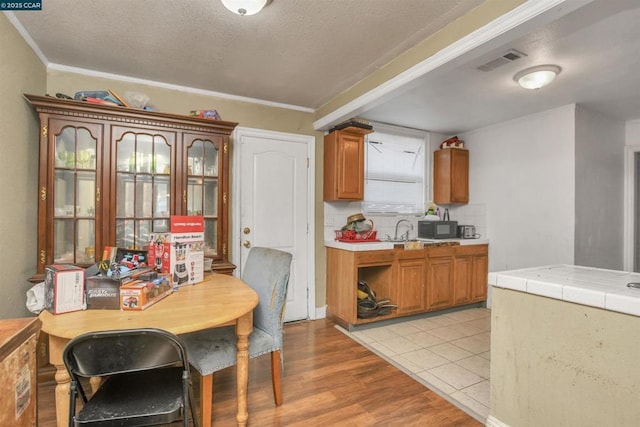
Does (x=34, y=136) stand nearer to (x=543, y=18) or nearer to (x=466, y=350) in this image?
(x=543, y=18)

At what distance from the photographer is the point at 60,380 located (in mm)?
1295

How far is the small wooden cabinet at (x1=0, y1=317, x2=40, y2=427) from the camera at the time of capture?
76cm

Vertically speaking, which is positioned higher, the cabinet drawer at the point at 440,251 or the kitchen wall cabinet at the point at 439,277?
the cabinet drawer at the point at 440,251

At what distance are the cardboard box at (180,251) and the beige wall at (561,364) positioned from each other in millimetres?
1826

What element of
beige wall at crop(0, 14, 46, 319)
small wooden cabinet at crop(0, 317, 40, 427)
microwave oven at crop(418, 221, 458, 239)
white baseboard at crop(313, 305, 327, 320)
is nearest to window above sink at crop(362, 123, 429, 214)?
microwave oven at crop(418, 221, 458, 239)

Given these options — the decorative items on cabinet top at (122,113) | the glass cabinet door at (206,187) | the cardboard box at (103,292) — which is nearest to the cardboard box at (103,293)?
the cardboard box at (103,292)

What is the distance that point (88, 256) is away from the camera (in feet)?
7.96

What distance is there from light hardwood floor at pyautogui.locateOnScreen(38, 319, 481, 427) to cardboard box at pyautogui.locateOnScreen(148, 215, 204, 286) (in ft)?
2.77

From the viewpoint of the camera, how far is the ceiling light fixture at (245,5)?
66.5 inches

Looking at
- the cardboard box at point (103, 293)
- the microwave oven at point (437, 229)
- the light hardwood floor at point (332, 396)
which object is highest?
the microwave oven at point (437, 229)

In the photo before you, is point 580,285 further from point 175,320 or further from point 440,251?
point 440,251

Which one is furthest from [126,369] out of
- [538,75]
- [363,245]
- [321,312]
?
[538,75]

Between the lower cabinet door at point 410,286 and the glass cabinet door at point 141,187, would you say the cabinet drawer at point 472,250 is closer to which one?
the lower cabinet door at point 410,286

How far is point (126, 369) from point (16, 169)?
179cm
